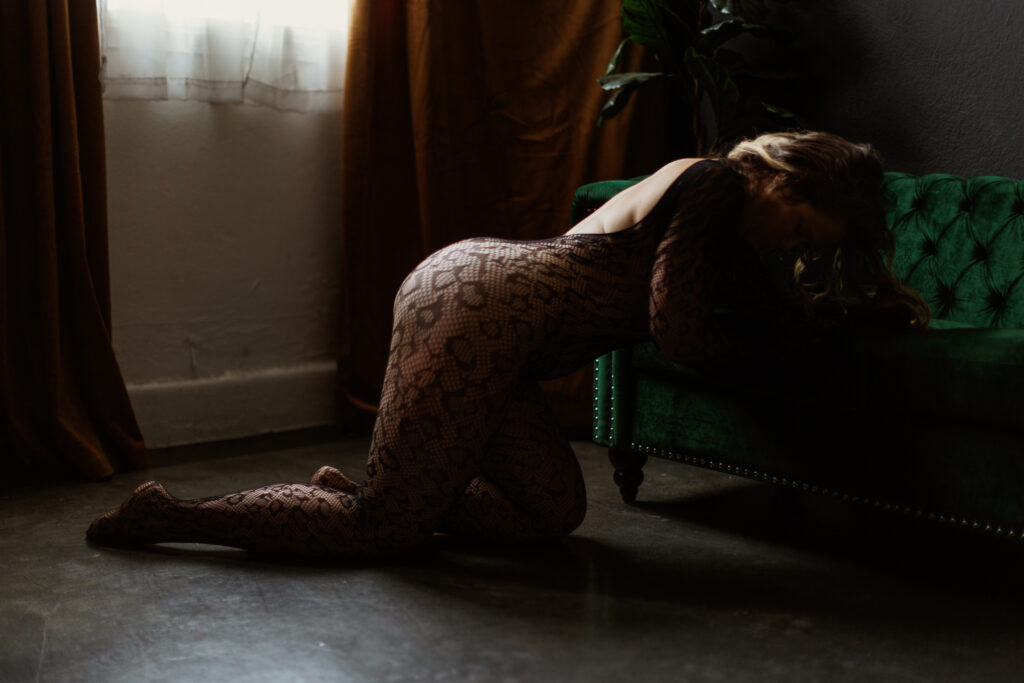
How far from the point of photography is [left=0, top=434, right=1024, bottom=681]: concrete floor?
65.4 inches

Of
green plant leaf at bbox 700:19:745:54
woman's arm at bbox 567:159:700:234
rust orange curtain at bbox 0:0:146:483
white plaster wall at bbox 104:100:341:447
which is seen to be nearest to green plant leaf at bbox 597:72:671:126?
green plant leaf at bbox 700:19:745:54

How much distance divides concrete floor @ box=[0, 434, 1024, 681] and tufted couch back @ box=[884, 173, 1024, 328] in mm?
600

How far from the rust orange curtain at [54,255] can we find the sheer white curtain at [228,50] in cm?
21

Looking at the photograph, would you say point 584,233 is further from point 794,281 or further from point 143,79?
point 143,79

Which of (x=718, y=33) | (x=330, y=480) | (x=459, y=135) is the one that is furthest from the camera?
(x=459, y=135)

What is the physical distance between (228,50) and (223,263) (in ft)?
2.21

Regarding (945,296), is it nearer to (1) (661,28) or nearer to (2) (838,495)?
(2) (838,495)

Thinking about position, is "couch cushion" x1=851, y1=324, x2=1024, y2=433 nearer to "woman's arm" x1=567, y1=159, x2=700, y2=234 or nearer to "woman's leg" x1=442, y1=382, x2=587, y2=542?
"woman's arm" x1=567, y1=159, x2=700, y2=234

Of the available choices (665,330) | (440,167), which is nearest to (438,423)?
(665,330)

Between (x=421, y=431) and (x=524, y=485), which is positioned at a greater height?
(x=421, y=431)

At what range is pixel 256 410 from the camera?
11.3ft

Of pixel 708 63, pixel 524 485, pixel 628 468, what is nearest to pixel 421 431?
pixel 524 485

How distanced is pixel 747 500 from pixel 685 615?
91cm

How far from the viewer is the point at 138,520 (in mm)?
2145
